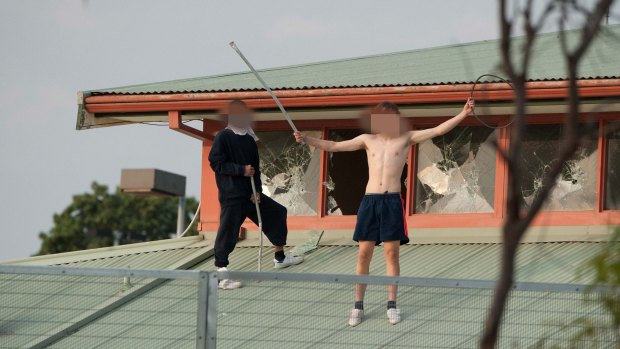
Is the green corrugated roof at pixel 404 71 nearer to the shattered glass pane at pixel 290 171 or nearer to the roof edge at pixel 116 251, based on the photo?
the shattered glass pane at pixel 290 171

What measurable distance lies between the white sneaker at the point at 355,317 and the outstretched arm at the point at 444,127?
6.10 ft

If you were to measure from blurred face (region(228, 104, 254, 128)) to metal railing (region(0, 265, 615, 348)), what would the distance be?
2949mm

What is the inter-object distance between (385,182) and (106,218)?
49.2 meters

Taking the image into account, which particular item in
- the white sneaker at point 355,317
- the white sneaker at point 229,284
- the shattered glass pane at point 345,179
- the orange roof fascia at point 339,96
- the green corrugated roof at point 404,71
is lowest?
the white sneaker at point 355,317

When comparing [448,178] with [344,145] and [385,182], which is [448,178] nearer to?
[344,145]

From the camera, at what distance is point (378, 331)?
27.8 ft

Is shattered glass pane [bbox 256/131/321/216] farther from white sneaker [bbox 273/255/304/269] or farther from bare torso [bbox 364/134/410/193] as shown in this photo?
bare torso [bbox 364/134/410/193]

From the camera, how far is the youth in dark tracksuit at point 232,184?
1138 centimetres

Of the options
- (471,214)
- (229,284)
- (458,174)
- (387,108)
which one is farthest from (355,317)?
(458,174)

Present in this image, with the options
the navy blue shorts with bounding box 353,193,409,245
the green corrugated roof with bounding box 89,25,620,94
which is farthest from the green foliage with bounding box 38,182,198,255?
the navy blue shorts with bounding box 353,193,409,245

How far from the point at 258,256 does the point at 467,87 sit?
2346 mm

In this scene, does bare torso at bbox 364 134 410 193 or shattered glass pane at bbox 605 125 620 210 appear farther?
shattered glass pane at bbox 605 125 620 210

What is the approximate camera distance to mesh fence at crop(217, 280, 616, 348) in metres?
8.07

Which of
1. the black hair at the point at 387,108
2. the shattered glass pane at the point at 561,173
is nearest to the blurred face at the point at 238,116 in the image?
the black hair at the point at 387,108
